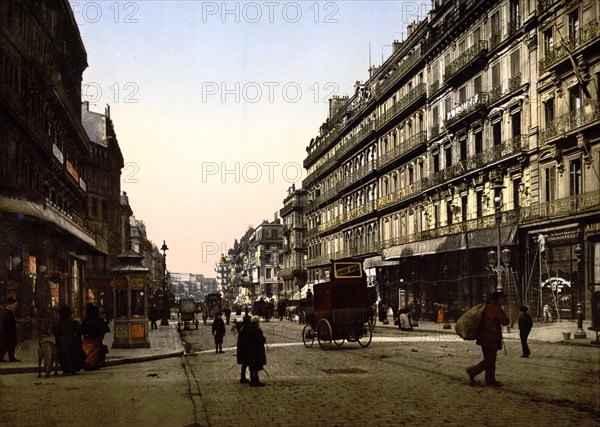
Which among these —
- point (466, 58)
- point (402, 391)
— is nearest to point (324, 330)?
point (402, 391)

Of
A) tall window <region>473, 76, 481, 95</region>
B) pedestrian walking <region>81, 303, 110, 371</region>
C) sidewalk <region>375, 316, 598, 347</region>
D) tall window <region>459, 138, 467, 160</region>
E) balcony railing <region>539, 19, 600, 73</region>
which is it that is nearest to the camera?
pedestrian walking <region>81, 303, 110, 371</region>

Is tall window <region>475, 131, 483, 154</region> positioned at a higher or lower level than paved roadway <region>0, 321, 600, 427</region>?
higher

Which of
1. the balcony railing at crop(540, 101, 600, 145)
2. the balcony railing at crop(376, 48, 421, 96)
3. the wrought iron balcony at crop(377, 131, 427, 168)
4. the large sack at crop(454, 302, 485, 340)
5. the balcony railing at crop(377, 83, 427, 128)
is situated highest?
the balcony railing at crop(376, 48, 421, 96)

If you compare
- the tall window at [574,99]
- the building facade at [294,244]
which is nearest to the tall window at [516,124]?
the tall window at [574,99]

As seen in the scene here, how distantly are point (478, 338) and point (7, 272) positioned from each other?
61.5 feet

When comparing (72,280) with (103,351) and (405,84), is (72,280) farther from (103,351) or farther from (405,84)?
(103,351)

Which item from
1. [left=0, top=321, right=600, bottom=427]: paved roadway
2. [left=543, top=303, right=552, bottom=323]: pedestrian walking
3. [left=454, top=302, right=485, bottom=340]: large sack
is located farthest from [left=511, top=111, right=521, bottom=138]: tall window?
[left=454, top=302, right=485, bottom=340]: large sack

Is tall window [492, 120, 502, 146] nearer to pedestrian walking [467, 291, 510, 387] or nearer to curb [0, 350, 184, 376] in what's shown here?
curb [0, 350, 184, 376]

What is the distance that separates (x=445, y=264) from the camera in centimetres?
4288

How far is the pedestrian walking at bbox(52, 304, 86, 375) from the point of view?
16359 mm

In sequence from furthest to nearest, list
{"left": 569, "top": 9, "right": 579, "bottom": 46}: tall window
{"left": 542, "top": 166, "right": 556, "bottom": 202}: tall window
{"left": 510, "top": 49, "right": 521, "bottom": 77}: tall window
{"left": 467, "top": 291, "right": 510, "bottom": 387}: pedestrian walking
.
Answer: {"left": 510, "top": 49, "right": 521, "bottom": 77}: tall window → {"left": 542, "top": 166, "right": 556, "bottom": 202}: tall window → {"left": 569, "top": 9, "right": 579, "bottom": 46}: tall window → {"left": 467, "top": 291, "right": 510, "bottom": 387}: pedestrian walking

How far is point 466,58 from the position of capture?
132ft

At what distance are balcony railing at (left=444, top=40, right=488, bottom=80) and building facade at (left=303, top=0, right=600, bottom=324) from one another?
96mm

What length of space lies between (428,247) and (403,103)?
11.7 metres
